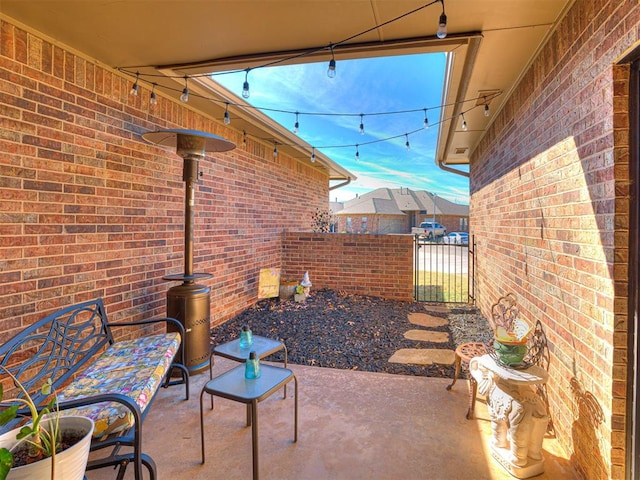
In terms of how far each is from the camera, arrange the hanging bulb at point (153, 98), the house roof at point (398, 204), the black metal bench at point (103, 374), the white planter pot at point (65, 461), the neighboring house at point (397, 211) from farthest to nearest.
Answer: the house roof at point (398, 204) → the neighboring house at point (397, 211) → the hanging bulb at point (153, 98) → the black metal bench at point (103, 374) → the white planter pot at point (65, 461)

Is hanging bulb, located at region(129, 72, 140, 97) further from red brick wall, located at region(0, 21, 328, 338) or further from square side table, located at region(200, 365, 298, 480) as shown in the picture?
square side table, located at region(200, 365, 298, 480)

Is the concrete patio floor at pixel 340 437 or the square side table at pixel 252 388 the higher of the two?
the square side table at pixel 252 388

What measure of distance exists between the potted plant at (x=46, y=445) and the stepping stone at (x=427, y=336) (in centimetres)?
353

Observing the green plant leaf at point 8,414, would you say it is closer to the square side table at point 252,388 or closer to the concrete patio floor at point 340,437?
the square side table at point 252,388

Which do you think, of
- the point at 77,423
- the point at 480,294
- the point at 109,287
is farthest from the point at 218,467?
the point at 480,294

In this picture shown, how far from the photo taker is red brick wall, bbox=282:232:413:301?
5.87 m

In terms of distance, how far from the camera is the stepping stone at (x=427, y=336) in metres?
4.09

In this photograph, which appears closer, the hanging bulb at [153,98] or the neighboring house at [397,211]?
the hanging bulb at [153,98]

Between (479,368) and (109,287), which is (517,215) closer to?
(479,368)

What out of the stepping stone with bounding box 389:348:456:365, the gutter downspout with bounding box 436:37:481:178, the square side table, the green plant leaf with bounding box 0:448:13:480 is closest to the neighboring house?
the gutter downspout with bounding box 436:37:481:178

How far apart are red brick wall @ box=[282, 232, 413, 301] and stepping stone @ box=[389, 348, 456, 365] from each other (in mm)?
2173

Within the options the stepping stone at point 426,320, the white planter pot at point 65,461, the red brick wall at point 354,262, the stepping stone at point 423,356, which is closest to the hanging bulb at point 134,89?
the white planter pot at point 65,461

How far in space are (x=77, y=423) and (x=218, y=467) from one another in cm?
91

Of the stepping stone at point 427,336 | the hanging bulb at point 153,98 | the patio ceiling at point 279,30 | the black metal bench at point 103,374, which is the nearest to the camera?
the black metal bench at point 103,374
